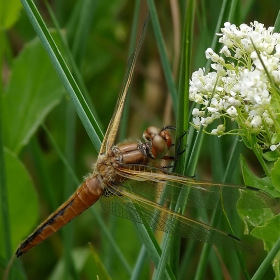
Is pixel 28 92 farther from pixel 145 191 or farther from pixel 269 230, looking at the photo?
pixel 269 230

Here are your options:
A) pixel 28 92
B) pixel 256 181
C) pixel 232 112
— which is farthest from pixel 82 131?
pixel 232 112

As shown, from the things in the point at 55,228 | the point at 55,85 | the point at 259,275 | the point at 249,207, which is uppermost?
the point at 55,85

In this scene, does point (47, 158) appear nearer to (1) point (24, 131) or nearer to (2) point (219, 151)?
(1) point (24, 131)

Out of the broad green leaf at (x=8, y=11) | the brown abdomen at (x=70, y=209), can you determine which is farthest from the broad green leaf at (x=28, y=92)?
the brown abdomen at (x=70, y=209)

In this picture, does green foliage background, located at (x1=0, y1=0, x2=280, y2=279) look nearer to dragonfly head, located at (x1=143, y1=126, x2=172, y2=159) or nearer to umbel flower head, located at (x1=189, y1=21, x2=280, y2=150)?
umbel flower head, located at (x1=189, y1=21, x2=280, y2=150)

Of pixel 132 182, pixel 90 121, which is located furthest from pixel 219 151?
pixel 90 121

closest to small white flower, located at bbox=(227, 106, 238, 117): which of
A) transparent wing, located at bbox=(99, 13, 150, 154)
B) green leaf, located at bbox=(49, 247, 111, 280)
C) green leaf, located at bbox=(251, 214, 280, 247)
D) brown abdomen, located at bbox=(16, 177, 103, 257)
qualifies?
green leaf, located at bbox=(251, 214, 280, 247)
